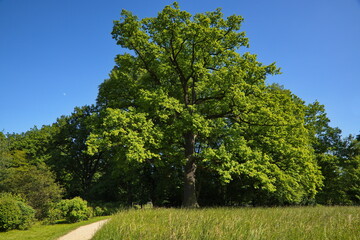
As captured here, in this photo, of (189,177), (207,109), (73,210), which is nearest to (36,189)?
(73,210)

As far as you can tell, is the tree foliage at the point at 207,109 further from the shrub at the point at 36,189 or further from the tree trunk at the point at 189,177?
the shrub at the point at 36,189

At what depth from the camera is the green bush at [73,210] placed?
14984 mm

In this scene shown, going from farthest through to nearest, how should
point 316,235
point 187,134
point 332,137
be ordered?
point 332,137, point 187,134, point 316,235

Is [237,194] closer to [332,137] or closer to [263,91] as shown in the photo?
[263,91]

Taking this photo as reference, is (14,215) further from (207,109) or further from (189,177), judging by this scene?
(207,109)

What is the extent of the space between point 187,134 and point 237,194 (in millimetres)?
12153

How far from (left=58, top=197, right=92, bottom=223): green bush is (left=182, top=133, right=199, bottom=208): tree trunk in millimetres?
7239

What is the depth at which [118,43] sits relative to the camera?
1736cm

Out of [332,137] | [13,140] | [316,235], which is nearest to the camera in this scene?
[316,235]

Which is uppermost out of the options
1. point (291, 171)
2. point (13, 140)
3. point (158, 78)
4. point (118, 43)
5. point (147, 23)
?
point (147, 23)

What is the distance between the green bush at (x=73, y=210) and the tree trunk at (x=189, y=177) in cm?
724

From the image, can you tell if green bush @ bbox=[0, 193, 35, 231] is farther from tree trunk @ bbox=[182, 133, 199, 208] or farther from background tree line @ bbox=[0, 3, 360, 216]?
tree trunk @ bbox=[182, 133, 199, 208]

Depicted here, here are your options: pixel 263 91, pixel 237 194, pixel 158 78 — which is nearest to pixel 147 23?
pixel 158 78

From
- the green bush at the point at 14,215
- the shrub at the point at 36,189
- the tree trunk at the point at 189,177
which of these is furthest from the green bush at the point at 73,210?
the tree trunk at the point at 189,177
